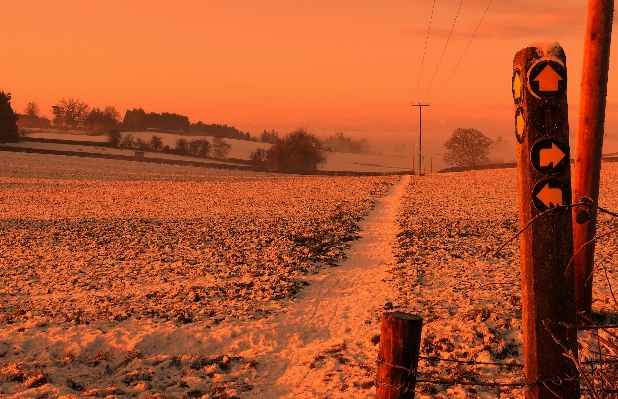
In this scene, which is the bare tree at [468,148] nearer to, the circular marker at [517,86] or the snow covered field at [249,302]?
the snow covered field at [249,302]

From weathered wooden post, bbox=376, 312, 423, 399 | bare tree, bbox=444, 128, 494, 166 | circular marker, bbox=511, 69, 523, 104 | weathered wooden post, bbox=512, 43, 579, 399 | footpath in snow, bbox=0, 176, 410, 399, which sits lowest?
footpath in snow, bbox=0, 176, 410, 399

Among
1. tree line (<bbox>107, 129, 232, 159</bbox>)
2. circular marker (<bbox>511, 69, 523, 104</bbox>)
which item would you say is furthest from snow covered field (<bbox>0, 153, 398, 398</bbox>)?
tree line (<bbox>107, 129, 232, 159</bbox>)

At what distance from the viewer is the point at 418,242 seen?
674 inches

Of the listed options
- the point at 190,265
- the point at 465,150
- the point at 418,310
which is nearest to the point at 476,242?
the point at 418,310

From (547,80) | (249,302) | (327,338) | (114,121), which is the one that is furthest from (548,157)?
(114,121)

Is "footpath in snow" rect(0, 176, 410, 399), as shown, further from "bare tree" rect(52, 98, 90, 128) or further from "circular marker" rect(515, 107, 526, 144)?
"bare tree" rect(52, 98, 90, 128)

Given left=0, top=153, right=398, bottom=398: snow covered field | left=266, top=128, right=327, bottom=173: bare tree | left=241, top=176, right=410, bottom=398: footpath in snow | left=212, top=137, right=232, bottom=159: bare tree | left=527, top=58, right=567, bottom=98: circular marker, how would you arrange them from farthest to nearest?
1. left=212, top=137, right=232, bottom=159: bare tree
2. left=266, top=128, right=327, bottom=173: bare tree
3. left=0, top=153, right=398, bottom=398: snow covered field
4. left=241, top=176, right=410, bottom=398: footpath in snow
5. left=527, top=58, right=567, bottom=98: circular marker

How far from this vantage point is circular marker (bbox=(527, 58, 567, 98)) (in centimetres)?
355

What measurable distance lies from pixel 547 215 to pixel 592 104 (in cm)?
458

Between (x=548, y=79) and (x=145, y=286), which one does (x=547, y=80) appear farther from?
(x=145, y=286)

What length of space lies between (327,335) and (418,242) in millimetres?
8901

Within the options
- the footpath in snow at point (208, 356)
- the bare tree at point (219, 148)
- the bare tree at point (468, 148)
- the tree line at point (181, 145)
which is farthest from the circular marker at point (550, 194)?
the bare tree at point (219, 148)

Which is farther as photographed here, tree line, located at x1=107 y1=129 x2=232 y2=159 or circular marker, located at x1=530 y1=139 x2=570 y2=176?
tree line, located at x1=107 y1=129 x2=232 y2=159

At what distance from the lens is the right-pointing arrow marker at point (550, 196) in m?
3.63
